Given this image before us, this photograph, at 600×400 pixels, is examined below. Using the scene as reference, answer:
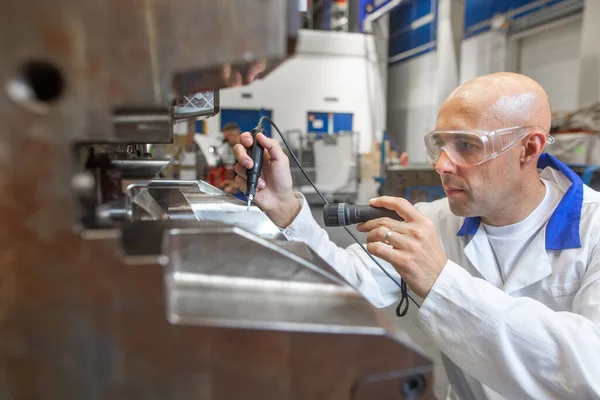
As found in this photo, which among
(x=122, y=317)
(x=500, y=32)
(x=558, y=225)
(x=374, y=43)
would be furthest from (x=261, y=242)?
(x=374, y=43)

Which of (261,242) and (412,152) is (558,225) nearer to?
(261,242)

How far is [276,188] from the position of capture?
44.0 inches

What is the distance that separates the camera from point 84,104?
342 mm

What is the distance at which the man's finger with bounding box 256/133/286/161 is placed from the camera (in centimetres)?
103

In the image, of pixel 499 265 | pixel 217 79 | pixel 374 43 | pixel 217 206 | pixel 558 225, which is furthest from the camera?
pixel 374 43

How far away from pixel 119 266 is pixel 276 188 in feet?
2.56

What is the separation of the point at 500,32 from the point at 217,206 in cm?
693

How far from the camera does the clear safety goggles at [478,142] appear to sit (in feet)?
3.44

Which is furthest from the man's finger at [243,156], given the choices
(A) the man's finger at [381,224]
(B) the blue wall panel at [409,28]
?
(B) the blue wall panel at [409,28]

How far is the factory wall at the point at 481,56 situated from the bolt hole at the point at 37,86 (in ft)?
20.2

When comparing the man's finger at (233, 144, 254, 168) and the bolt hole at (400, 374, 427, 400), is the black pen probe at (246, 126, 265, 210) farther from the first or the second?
the bolt hole at (400, 374, 427, 400)

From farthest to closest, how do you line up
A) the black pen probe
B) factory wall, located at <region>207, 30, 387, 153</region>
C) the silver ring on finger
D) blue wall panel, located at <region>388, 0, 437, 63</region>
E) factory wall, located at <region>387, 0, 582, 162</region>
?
factory wall, located at <region>207, 30, 387, 153</region> < blue wall panel, located at <region>388, 0, 437, 63</region> < factory wall, located at <region>387, 0, 582, 162</region> < the black pen probe < the silver ring on finger

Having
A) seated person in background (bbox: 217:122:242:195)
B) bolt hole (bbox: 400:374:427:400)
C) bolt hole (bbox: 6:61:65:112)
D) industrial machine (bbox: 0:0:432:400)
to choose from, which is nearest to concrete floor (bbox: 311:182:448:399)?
bolt hole (bbox: 400:374:427:400)

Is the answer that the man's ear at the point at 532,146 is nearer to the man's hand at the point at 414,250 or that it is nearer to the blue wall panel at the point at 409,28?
the man's hand at the point at 414,250
